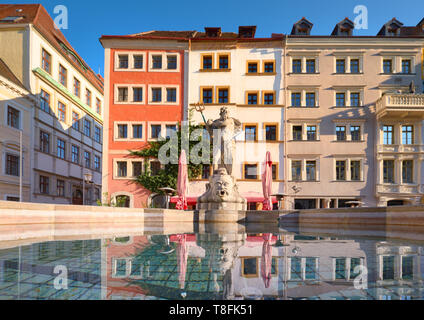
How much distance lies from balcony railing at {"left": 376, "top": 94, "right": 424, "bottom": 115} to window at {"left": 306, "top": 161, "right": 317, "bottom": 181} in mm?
7330

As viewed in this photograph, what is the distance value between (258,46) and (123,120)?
47.7 ft

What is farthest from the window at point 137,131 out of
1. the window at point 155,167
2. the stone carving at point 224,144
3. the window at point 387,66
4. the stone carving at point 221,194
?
the window at point 387,66

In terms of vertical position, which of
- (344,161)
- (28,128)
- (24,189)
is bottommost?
(24,189)

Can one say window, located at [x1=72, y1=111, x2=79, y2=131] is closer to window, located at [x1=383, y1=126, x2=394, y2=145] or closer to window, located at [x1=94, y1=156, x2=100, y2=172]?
window, located at [x1=94, y1=156, x2=100, y2=172]

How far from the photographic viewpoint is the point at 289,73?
30344 millimetres

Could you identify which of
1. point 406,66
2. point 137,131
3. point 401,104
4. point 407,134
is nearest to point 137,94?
point 137,131

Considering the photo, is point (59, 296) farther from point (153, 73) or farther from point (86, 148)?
point (86, 148)

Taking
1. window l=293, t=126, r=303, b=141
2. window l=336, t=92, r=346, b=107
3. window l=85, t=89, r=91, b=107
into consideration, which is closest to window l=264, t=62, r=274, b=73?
window l=293, t=126, r=303, b=141

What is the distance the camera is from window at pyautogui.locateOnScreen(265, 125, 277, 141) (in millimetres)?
29998

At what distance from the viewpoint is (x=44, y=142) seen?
3041 cm

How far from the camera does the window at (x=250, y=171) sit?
29438 millimetres

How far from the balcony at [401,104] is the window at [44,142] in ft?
100.0

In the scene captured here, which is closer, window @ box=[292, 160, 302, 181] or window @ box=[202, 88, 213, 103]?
window @ box=[292, 160, 302, 181]

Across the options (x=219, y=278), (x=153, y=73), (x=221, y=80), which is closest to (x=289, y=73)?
(x=221, y=80)
